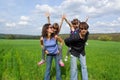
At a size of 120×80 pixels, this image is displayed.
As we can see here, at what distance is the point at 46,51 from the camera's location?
9406mm

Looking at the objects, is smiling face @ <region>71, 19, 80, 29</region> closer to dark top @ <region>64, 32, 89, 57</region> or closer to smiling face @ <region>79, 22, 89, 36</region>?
dark top @ <region>64, 32, 89, 57</region>

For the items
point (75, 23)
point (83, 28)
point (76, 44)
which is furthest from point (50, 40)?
point (83, 28)

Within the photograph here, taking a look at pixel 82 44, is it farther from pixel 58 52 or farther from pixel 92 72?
pixel 92 72

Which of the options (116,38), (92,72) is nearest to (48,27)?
(92,72)

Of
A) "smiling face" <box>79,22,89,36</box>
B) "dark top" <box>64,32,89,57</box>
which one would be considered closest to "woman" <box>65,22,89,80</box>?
"dark top" <box>64,32,89,57</box>

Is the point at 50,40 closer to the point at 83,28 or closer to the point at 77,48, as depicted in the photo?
the point at 77,48

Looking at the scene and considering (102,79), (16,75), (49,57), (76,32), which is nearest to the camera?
(76,32)

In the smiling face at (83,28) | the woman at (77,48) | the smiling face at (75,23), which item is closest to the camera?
the smiling face at (83,28)

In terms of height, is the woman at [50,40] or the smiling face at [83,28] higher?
the smiling face at [83,28]

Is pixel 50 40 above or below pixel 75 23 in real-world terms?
below

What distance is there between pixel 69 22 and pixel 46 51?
1236mm

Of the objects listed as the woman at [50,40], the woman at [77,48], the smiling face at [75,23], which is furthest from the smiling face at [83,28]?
the woman at [50,40]

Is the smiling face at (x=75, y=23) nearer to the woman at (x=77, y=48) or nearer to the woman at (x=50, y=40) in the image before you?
the woman at (x=77, y=48)

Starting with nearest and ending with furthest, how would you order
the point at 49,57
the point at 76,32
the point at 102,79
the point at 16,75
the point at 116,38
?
the point at 76,32, the point at 49,57, the point at 102,79, the point at 16,75, the point at 116,38
